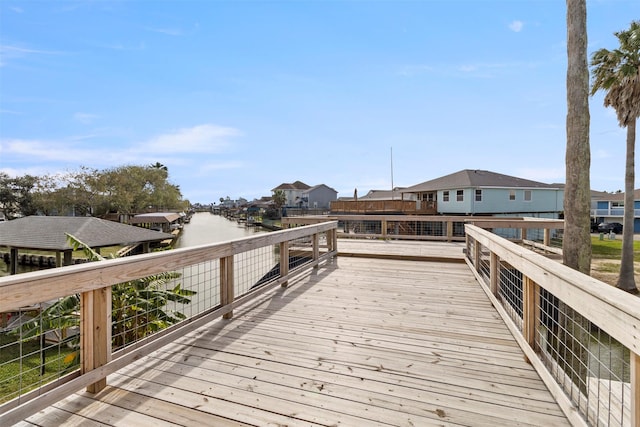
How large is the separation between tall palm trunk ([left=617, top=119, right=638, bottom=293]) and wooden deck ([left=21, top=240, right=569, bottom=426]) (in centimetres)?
1432

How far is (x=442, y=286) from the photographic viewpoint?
4984 millimetres

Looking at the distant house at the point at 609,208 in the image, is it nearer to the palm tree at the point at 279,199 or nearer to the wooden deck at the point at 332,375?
the palm tree at the point at 279,199

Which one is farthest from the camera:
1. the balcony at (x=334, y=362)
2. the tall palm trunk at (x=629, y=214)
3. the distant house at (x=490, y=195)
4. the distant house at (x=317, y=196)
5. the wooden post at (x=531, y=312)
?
the distant house at (x=317, y=196)

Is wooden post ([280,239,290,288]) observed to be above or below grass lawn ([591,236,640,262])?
above

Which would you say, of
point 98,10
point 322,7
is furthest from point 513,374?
point 98,10

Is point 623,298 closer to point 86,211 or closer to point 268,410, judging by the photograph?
point 268,410

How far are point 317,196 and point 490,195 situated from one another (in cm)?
3742

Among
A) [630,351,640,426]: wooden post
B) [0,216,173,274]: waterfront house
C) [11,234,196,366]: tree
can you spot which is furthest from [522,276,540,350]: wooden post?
[0,216,173,274]: waterfront house

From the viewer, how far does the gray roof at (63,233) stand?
15625 mm

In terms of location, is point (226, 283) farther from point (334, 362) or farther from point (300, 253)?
point (300, 253)

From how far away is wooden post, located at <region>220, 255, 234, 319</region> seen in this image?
3.38 meters

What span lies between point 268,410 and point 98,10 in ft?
36.1

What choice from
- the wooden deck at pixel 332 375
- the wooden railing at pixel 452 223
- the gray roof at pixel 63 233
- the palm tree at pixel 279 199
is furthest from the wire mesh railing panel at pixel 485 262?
the palm tree at pixel 279 199

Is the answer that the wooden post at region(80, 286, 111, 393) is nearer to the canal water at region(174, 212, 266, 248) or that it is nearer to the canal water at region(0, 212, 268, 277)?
the canal water at region(0, 212, 268, 277)
